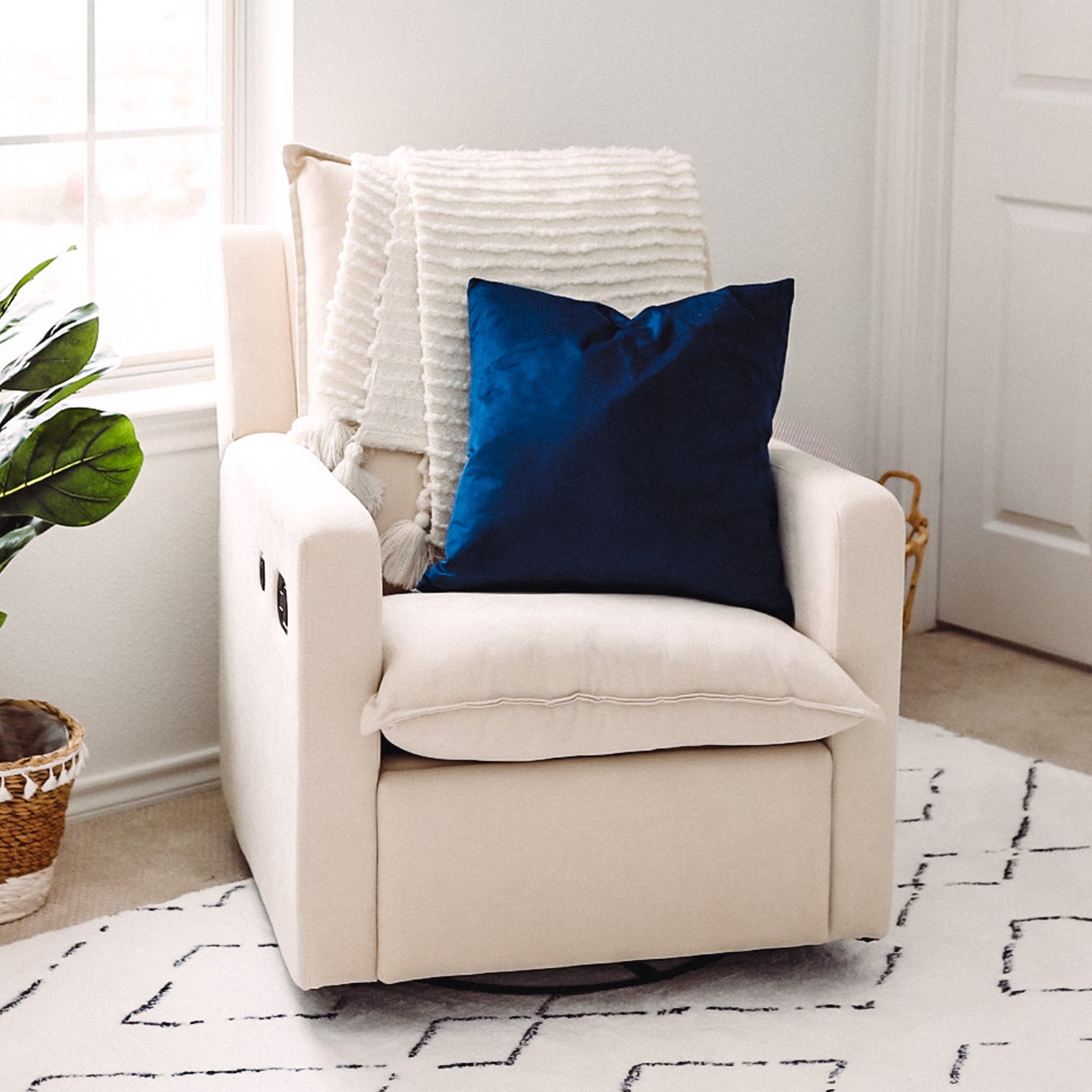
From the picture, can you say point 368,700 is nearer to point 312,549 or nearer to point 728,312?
point 312,549

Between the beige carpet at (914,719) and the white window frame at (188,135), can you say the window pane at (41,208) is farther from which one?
the beige carpet at (914,719)

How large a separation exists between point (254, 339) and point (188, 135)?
0.51m

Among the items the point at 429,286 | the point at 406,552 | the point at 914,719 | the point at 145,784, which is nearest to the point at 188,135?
the point at 429,286

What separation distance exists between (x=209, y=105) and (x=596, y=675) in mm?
1322

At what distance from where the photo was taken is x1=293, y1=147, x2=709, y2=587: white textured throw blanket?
2266 millimetres

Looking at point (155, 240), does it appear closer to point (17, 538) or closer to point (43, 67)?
point (43, 67)

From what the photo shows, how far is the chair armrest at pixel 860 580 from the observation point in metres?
1.98

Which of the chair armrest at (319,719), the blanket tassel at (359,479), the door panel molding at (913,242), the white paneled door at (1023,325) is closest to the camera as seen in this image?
the chair armrest at (319,719)

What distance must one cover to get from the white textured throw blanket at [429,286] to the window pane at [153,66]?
449 millimetres

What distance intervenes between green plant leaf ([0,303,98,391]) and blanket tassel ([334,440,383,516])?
0.37 metres

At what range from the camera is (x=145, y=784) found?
8.60 feet

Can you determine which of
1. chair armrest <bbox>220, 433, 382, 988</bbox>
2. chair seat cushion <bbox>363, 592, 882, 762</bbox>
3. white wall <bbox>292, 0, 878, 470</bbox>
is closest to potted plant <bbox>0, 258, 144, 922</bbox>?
chair armrest <bbox>220, 433, 382, 988</bbox>

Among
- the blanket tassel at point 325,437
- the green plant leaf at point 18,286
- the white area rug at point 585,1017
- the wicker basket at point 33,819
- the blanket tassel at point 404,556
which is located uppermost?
the green plant leaf at point 18,286

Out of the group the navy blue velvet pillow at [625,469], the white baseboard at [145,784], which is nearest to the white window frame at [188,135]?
the white baseboard at [145,784]
